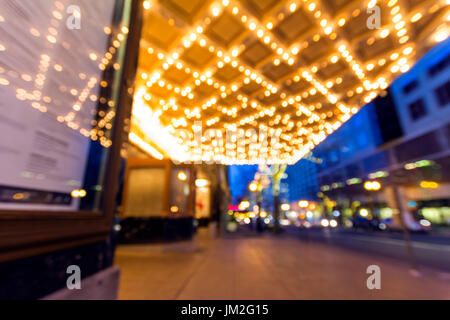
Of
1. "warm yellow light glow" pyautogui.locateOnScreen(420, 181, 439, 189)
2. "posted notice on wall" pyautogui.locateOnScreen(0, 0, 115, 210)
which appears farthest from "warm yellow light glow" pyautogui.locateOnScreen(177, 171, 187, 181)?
"warm yellow light glow" pyautogui.locateOnScreen(420, 181, 439, 189)

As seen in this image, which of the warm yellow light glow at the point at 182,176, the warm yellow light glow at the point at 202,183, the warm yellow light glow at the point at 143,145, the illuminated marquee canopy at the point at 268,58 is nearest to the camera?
the illuminated marquee canopy at the point at 268,58

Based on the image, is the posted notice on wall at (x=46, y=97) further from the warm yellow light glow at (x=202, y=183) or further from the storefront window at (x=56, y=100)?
the warm yellow light glow at (x=202, y=183)

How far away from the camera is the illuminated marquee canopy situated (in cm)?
449

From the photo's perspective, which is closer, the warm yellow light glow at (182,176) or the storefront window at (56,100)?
the storefront window at (56,100)

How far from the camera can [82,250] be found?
1.36 meters

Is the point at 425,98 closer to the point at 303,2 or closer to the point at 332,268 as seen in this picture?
the point at 303,2

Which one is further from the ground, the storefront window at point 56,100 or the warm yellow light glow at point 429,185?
the warm yellow light glow at point 429,185

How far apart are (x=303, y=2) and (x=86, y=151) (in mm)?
5285

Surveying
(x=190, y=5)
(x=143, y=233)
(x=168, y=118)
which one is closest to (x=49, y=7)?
(x=190, y=5)

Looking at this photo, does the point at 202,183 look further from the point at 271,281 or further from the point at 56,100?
the point at 56,100

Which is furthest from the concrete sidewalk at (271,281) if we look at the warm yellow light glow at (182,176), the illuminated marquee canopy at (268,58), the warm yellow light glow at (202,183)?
the warm yellow light glow at (202,183)

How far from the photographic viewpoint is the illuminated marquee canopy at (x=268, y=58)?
4.49m

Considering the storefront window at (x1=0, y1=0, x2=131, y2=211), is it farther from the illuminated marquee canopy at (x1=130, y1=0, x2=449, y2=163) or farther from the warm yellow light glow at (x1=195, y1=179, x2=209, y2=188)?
the warm yellow light glow at (x1=195, y1=179, x2=209, y2=188)

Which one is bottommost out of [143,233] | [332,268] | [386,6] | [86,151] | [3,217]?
[332,268]
